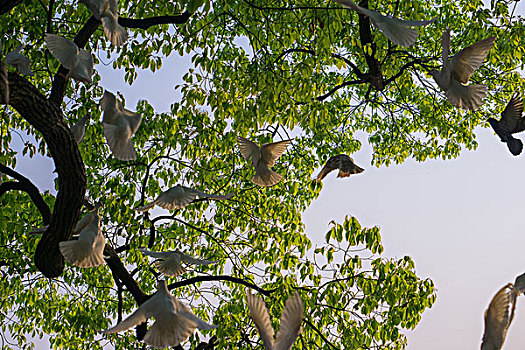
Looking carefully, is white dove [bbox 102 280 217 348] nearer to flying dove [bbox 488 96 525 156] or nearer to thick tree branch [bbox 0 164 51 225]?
thick tree branch [bbox 0 164 51 225]

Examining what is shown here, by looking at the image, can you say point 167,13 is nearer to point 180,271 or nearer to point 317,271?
point 180,271

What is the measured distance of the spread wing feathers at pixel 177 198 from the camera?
4.28 meters

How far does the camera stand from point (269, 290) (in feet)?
17.3

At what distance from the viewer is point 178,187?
432 cm

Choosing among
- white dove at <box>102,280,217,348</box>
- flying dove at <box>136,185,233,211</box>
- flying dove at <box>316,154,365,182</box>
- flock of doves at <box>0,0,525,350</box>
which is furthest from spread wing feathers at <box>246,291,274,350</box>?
flying dove at <box>316,154,365,182</box>

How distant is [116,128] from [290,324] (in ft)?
5.87

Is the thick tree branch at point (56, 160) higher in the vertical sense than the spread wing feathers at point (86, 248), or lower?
higher

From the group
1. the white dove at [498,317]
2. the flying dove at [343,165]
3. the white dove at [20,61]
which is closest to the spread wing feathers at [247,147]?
the white dove at [20,61]

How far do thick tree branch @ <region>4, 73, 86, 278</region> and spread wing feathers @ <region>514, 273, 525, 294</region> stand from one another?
2739 millimetres

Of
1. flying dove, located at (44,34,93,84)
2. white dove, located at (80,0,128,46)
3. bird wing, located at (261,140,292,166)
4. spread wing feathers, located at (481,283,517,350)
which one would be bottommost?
spread wing feathers, located at (481,283,517,350)

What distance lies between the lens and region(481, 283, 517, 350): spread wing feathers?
8.03 feet

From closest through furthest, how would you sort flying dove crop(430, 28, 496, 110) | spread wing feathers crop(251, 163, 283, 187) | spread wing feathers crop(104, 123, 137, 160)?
flying dove crop(430, 28, 496, 110), spread wing feathers crop(104, 123, 137, 160), spread wing feathers crop(251, 163, 283, 187)

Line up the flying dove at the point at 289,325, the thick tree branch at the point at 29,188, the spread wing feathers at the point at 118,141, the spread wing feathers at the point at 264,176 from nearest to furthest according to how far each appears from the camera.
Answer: the flying dove at the point at 289,325
the spread wing feathers at the point at 118,141
the spread wing feathers at the point at 264,176
the thick tree branch at the point at 29,188

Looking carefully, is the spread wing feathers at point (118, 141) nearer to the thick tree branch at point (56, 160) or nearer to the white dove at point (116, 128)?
the white dove at point (116, 128)
